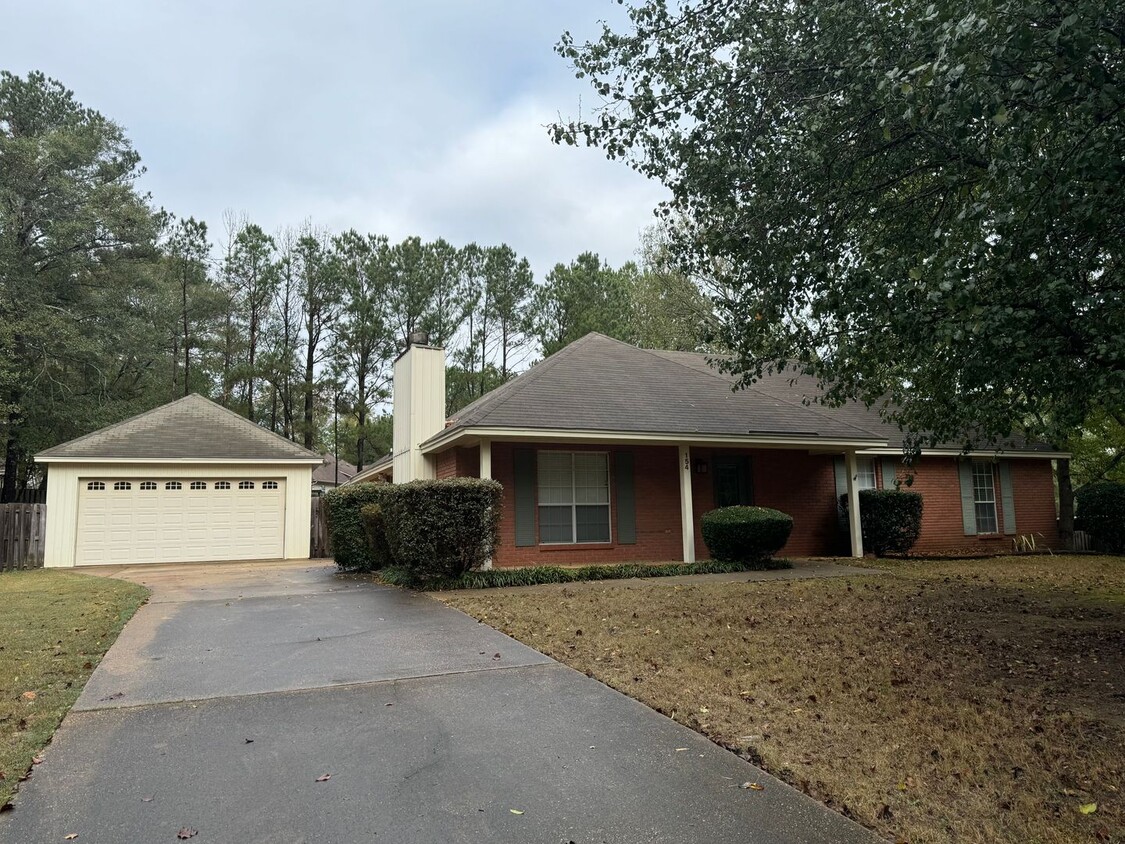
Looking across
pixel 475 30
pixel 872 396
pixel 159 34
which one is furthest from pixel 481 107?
pixel 872 396

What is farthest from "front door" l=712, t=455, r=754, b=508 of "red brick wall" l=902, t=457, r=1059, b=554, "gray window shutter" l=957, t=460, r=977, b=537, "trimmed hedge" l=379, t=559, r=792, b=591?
"gray window shutter" l=957, t=460, r=977, b=537

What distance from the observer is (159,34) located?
10227 mm

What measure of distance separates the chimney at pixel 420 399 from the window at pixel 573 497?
291 cm

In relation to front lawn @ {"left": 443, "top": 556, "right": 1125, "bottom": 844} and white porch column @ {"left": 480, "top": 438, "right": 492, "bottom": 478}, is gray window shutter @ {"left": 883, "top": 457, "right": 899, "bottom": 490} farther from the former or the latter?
white porch column @ {"left": 480, "top": 438, "right": 492, "bottom": 478}

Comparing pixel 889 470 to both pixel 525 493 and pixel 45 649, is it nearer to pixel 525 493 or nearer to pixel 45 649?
pixel 525 493

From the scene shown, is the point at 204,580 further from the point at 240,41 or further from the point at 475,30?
the point at 475,30

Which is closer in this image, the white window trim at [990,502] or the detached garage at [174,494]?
the detached garage at [174,494]

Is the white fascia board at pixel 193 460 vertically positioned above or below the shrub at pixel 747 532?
above

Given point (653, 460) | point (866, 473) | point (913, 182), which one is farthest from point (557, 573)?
point (866, 473)

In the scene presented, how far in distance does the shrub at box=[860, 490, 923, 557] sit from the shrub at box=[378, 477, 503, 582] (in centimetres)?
923

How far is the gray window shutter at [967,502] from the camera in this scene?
18234 millimetres

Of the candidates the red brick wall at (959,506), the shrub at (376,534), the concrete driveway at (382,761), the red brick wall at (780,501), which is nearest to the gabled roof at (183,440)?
the shrub at (376,534)

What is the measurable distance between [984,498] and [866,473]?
3.80 metres

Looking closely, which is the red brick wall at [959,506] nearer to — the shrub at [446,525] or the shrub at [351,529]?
the shrub at [446,525]
